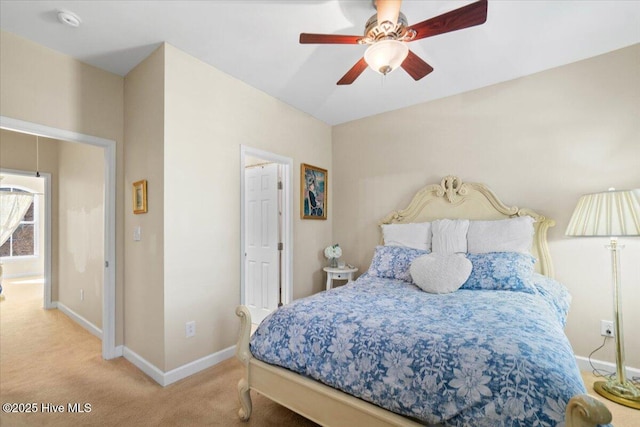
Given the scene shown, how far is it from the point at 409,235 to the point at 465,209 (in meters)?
0.63

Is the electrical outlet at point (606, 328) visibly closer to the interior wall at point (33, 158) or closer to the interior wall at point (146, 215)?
the interior wall at point (146, 215)

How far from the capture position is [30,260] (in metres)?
6.62

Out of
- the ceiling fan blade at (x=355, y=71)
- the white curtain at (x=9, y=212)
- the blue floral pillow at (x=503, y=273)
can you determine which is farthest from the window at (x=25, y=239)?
the blue floral pillow at (x=503, y=273)

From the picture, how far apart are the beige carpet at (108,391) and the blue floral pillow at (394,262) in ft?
4.68

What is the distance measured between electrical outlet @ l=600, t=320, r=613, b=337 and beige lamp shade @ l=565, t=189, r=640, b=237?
0.90m

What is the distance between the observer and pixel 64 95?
2.47 m

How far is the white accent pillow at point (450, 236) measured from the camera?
2830 mm

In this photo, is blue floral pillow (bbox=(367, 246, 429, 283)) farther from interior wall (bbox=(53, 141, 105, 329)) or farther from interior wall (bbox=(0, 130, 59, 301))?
interior wall (bbox=(0, 130, 59, 301))

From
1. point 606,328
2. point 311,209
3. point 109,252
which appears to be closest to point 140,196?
point 109,252

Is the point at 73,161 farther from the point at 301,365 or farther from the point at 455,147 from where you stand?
the point at 455,147

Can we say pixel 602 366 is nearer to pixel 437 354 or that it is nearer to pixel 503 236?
pixel 503 236

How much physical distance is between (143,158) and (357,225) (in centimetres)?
255

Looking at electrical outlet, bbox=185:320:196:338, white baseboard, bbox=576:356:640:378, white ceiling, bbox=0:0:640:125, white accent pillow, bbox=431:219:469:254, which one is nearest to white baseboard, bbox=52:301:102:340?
electrical outlet, bbox=185:320:196:338

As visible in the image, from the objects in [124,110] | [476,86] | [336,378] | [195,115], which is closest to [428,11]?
[476,86]
